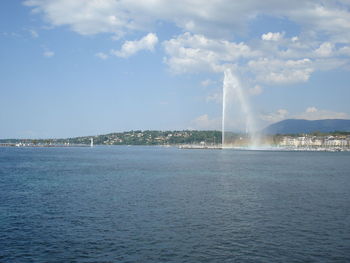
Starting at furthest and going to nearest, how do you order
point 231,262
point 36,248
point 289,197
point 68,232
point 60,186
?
1. point 60,186
2. point 289,197
3. point 68,232
4. point 36,248
5. point 231,262

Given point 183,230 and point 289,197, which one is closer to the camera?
point 183,230

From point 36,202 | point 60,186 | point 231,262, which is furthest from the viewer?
point 60,186

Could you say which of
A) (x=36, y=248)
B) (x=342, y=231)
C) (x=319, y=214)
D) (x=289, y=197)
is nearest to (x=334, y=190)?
(x=289, y=197)

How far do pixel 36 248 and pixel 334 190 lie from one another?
26575 mm

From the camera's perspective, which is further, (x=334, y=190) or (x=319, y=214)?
(x=334, y=190)

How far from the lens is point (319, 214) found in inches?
890

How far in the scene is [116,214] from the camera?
2272 centimetres

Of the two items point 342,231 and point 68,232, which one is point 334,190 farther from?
point 68,232

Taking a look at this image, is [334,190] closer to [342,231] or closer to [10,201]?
[342,231]

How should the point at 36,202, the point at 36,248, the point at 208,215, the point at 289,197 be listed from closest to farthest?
the point at 36,248 → the point at 208,215 → the point at 36,202 → the point at 289,197

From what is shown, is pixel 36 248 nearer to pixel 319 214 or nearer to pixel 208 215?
pixel 208 215

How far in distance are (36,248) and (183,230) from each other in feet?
23.2

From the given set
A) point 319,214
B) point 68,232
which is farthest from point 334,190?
point 68,232

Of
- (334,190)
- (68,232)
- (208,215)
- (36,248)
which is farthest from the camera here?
(334,190)
